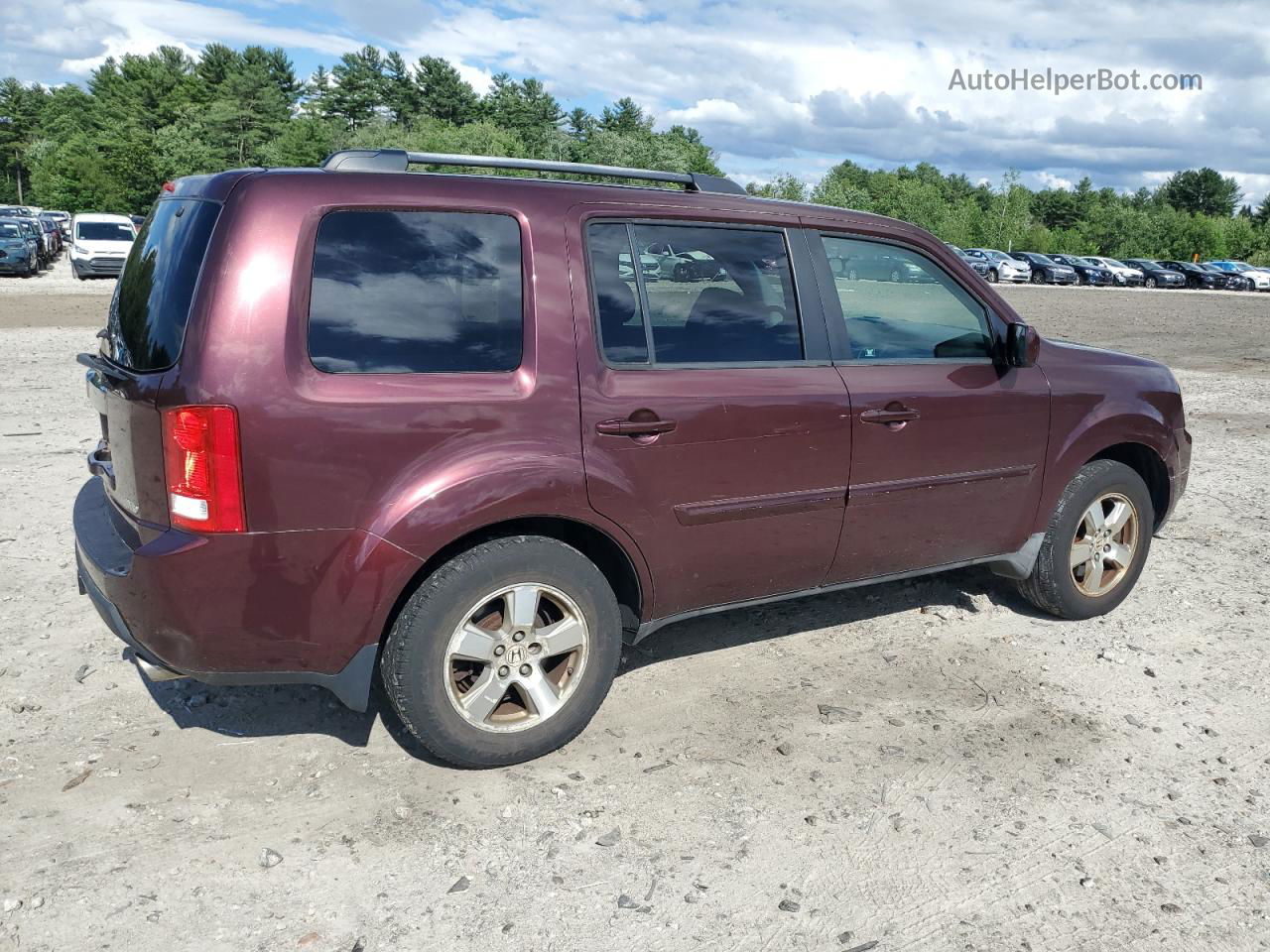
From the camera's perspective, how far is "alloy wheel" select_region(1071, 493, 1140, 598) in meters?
5.04

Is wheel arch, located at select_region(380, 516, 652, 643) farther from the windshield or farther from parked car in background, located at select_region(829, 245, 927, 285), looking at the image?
the windshield

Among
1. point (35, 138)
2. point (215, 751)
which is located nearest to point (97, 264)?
point (215, 751)

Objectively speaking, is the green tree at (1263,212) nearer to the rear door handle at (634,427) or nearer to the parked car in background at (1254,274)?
the parked car in background at (1254,274)

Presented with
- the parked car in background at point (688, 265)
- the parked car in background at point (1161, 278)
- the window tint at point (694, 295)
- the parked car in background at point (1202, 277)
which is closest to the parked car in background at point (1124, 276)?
the parked car in background at point (1161, 278)

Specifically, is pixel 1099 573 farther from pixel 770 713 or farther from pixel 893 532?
pixel 770 713

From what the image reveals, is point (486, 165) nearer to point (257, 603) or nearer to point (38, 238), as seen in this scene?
point (257, 603)

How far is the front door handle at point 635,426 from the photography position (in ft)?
11.7

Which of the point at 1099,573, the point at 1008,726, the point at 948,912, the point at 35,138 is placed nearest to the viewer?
the point at 948,912

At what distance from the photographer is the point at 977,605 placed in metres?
5.35

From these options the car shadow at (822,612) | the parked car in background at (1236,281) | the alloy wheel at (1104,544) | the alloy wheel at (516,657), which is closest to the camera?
the alloy wheel at (516,657)

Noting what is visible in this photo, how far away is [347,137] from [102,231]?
185 feet

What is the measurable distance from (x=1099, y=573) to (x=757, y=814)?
2.59 meters

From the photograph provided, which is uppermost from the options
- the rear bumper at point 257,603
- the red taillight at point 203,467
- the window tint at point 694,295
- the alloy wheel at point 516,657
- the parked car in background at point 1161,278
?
the parked car in background at point 1161,278

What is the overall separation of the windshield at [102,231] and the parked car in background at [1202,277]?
5234cm
